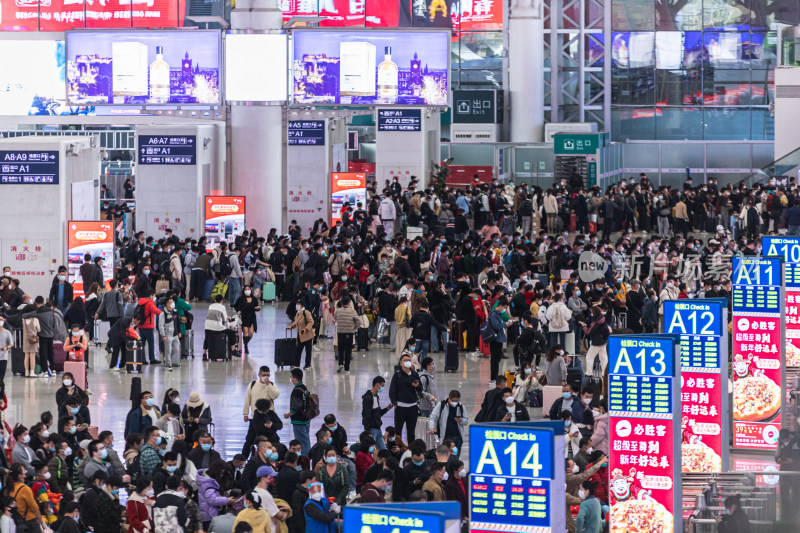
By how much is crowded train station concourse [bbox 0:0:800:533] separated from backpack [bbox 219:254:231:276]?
65mm

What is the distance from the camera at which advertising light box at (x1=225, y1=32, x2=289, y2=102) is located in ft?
115

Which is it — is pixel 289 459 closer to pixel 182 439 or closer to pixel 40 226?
pixel 182 439

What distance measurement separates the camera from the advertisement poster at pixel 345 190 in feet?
114

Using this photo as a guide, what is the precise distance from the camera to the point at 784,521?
13.1 m

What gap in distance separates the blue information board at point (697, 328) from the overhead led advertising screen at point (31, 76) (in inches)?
944

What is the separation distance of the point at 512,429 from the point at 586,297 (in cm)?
1384

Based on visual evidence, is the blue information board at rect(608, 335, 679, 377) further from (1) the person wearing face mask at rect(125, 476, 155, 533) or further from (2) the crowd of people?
(1) the person wearing face mask at rect(125, 476, 155, 533)

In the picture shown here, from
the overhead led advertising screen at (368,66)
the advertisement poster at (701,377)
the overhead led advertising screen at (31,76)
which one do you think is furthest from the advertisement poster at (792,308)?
the overhead led advertising screen at (31,76)

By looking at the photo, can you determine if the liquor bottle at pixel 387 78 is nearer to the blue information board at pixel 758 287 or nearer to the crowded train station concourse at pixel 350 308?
the crowded train station concourse at pixel 350 308

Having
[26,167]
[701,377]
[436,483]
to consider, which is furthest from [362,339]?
[436,483]

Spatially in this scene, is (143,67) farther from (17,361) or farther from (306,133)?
(17,361)

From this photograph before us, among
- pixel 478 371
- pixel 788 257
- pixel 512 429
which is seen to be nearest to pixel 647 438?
pixel 512 429

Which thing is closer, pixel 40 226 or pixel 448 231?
pixel 40 226

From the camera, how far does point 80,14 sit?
136 ft
